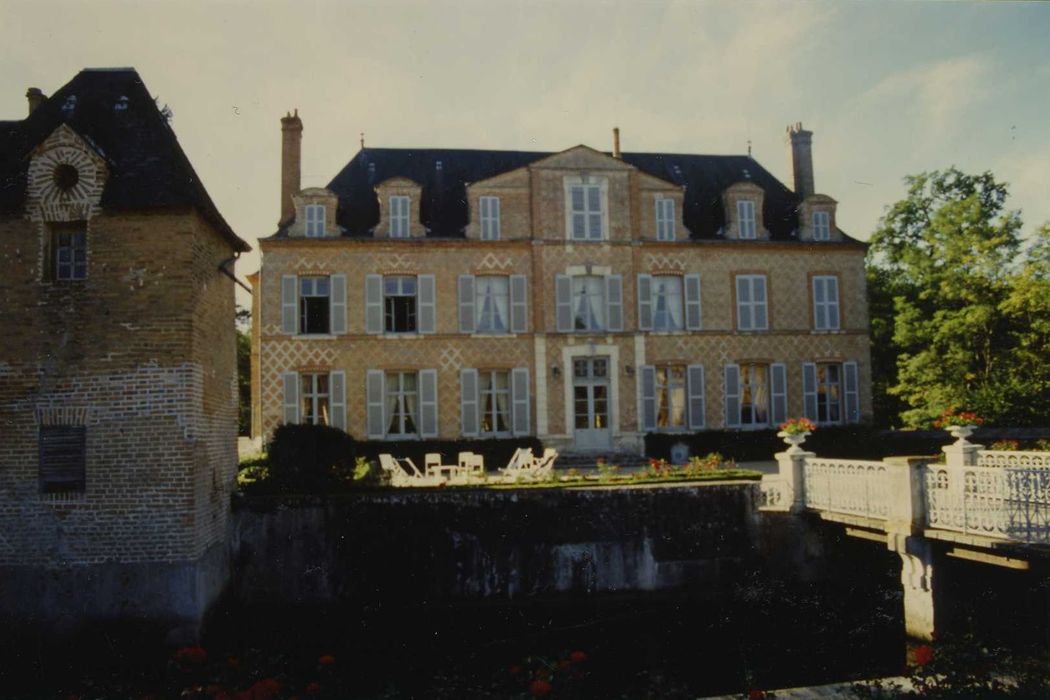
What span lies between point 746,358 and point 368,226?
11426 millimetres

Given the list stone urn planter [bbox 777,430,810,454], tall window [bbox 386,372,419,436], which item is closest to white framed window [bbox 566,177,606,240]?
tall window [bbox 386,372,419,436]

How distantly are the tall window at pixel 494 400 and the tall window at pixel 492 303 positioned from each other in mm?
1282

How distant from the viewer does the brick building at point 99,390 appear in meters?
10.0

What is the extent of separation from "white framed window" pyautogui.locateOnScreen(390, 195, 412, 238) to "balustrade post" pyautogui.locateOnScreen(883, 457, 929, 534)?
14752 mm

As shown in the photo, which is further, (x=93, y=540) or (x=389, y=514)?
(x=389, y=514)

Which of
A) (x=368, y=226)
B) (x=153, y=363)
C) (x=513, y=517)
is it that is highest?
(x=368, y=226)

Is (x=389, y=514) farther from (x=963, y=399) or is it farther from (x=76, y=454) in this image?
(x=963, y=399)

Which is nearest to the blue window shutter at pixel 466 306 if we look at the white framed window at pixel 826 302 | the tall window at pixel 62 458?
the white framed window at pixel 826 302

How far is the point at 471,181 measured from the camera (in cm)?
2377

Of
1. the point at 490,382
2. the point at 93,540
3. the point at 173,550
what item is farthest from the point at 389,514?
the point at 490,382

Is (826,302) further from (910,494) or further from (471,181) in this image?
(910,494)

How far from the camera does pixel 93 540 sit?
10.0m

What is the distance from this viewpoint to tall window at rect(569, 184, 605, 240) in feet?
72.4

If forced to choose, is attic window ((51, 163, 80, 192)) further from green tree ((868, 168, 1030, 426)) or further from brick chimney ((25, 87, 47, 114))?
green tree ((868, 168, 1030, 426))
